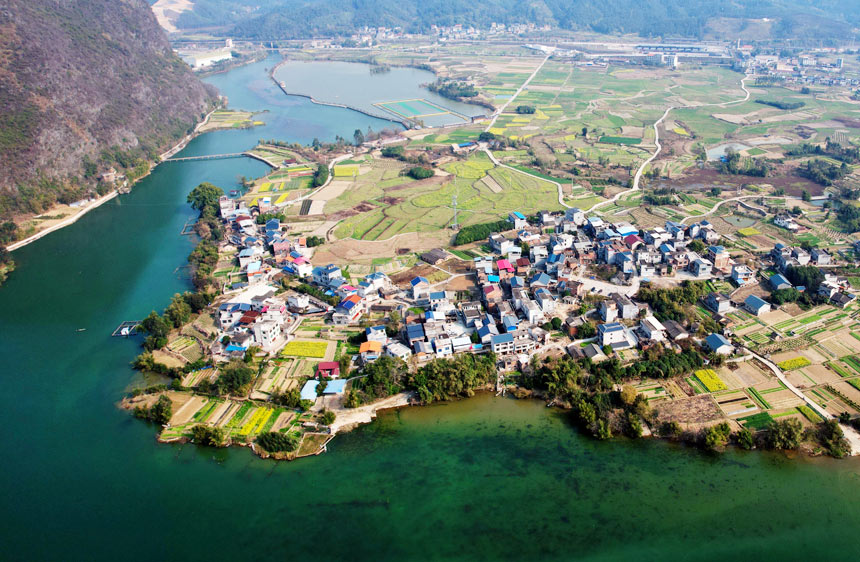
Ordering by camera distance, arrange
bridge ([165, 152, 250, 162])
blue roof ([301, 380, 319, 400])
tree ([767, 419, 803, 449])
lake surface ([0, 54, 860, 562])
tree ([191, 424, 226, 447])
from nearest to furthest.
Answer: lake surface ([0, 54, 860, 562]) < tree ([767, 419, 803, 449]) < tree ([191, 424, 226, 447]) < blue roof ([301, 380, 319, 400]) < bridge ([165, 152, 250, 162])

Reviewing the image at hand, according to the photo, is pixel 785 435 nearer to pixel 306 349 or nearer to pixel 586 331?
pixel 586 331

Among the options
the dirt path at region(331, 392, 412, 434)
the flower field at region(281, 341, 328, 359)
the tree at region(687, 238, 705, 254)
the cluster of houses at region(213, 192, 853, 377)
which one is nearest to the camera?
the dirt path at region(331, 392, 412, 434)

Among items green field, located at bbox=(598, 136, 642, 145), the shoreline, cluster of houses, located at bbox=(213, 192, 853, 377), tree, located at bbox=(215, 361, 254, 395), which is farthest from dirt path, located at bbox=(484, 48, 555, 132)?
tree, located at bbox=(215, 361, 254, 395)

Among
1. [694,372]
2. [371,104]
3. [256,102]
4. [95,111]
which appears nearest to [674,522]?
[694,372]

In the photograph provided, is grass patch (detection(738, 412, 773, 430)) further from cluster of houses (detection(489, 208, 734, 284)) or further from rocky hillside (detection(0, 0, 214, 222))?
rocky hillside (detection(0, 0, 214, 222))

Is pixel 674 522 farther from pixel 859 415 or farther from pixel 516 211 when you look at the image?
pixel 516 211

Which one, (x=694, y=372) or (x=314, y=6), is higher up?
(x=314, y=6)
